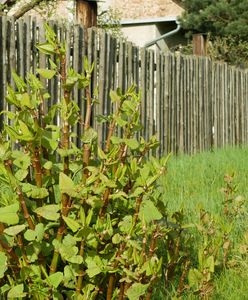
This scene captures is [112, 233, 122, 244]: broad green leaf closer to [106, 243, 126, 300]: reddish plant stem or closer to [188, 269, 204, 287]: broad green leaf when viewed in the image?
[106, 243, 126, 300]: reddish plant stem

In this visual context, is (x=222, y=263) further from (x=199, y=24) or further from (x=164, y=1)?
(x=164, y=1)

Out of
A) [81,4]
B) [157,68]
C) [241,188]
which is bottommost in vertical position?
[241,188]

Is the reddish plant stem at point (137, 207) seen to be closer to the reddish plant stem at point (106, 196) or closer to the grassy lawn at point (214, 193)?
the reddish plant stem at point (106, 196)

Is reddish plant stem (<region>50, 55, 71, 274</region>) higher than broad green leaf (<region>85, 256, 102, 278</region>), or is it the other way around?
reddish plant stem (<region>50, 55, 71, 274</region>)

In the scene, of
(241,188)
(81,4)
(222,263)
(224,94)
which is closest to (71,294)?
(222,263)

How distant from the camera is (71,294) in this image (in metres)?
2.14

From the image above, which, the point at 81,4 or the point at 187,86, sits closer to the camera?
the point at 81,4

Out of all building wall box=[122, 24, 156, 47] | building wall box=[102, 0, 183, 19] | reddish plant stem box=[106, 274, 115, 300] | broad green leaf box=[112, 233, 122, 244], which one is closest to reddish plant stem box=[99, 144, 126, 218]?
broad green leaf box=[112, 233, 122, 244]

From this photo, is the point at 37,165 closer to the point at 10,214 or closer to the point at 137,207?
the point at 10,214

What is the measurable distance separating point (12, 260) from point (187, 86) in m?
6.68

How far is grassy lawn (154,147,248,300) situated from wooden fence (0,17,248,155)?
0.74 meters

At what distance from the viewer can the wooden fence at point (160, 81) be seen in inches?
226

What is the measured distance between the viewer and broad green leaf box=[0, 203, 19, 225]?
1869 millimetres

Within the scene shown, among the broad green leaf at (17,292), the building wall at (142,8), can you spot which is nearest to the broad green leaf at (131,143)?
the broad green leaf at (17,292)
